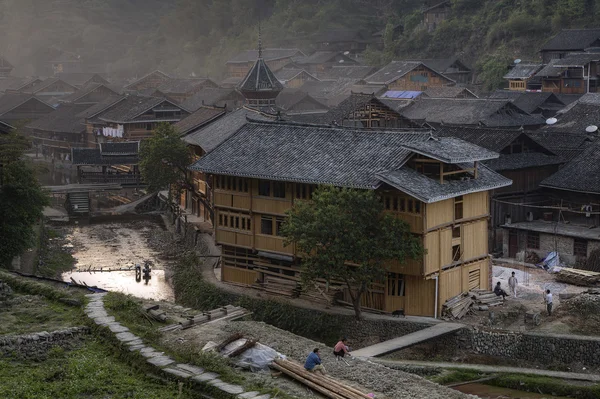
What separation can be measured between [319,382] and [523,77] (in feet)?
191

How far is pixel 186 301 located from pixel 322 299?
220 inches

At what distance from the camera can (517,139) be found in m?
41.4

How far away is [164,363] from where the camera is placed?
19.1 meters

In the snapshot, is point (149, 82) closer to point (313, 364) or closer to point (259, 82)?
point (259, 82)

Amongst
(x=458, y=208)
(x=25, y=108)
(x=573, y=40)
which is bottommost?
(x=458, y=208)

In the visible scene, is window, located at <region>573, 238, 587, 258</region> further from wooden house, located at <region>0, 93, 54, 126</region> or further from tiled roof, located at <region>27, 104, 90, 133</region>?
wooden house, located at <region>0, 93, 54, 126</region>

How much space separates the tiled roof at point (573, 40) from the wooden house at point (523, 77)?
7.45ft

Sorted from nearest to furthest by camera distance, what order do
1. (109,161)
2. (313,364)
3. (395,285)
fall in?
1. (313,364)
2. (395,285)
3. (109,161)

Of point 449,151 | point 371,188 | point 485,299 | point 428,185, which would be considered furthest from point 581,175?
point 371,188

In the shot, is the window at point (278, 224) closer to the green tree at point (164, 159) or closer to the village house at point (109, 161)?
the green tree at point (164, 159)

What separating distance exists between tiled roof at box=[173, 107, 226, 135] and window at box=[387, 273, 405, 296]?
23.2m

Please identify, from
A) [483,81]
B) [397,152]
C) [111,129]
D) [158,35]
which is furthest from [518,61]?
[158,35]

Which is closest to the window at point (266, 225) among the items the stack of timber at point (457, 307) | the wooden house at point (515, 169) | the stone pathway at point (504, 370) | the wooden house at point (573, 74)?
the stack of timber at point (457, 307)

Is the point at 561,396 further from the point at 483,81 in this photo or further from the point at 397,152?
the point at 483,81
